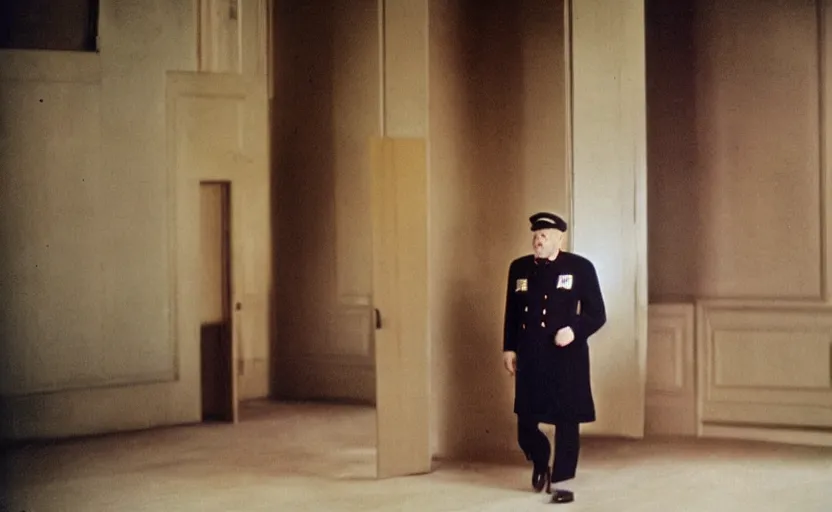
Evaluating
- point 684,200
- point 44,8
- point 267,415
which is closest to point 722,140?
point 684,200

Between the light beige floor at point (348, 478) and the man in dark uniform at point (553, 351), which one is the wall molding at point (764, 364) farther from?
the man in dark uniform at point (553, 351)

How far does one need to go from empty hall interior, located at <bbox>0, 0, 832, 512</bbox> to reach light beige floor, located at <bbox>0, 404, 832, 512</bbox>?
0.08ft

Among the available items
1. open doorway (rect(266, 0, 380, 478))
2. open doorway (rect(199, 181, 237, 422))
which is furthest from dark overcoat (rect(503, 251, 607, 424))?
open doorway (rect(266, 0, 380, 478))

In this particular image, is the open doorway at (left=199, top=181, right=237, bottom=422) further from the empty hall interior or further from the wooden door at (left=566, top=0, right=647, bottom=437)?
the wooden door at (left=566, top=0, right=647, bottom=437)

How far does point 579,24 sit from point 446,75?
2.95 ft

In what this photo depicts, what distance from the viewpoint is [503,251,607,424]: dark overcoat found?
199 inches

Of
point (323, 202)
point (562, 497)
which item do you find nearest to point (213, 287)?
point (323, 202)

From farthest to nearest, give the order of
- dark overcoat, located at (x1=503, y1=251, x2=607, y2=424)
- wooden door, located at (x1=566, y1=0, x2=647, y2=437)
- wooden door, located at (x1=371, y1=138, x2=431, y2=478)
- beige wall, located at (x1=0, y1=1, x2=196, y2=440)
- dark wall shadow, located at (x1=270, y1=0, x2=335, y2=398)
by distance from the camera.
Answer: dark wall shadow, located at (x1=270, y1=0, x2=335, y2=398) → beige wall, located at (x1=0, y1=1, x2=196, y2=440) → wooden door, located at (x1=566, y1=0, x2=647, y2=437) → wooden door, located at (x1=371, y1=138, x2=431, y2=478) → dark overcoat, located at (x1=503, y1=251, x2=607, y2=424)

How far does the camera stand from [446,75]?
595cm

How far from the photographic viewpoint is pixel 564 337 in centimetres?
498

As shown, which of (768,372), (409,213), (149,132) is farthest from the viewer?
(149,132)

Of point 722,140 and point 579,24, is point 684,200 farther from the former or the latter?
point 579,24

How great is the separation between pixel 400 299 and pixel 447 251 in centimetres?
56

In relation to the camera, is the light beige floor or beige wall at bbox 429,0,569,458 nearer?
the light beige floor
